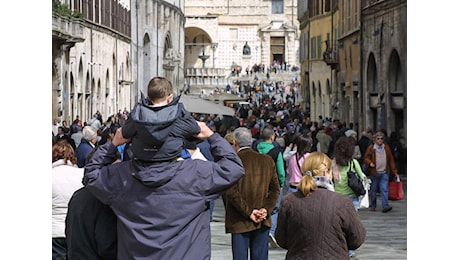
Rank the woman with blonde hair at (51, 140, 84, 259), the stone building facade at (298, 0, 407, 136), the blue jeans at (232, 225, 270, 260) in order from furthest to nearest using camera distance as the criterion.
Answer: the stone building facade at (298, 0, 407, 136), the blue jeans at (232, 225, 270, 260), the woman with blonde hair at (51, 140, 84, 259)

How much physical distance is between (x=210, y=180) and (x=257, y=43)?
94.0 m

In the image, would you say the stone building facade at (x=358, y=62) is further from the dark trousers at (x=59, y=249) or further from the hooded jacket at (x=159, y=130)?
the hooded jacket at (x=159, y=130)

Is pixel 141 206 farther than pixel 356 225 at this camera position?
No

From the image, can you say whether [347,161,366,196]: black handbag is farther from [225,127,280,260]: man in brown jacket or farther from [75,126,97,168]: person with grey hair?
[75,126,97,168]: person with grey hair

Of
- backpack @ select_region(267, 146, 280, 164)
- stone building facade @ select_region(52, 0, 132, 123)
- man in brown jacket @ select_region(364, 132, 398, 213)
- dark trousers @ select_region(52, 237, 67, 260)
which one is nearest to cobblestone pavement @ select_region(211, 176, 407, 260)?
man in brown jacket @ select_region(364, 132, 398, 213)

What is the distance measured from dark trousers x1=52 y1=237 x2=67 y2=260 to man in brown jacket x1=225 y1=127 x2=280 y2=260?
2.11 m

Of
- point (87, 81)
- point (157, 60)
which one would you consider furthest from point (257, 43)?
point (87, 81)

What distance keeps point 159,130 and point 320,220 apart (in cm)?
121

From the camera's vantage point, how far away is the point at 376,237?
1512cm

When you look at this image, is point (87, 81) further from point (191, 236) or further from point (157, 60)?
point (191, 236)

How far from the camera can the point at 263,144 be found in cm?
1368

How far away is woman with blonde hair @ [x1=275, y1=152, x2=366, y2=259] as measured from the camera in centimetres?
700
